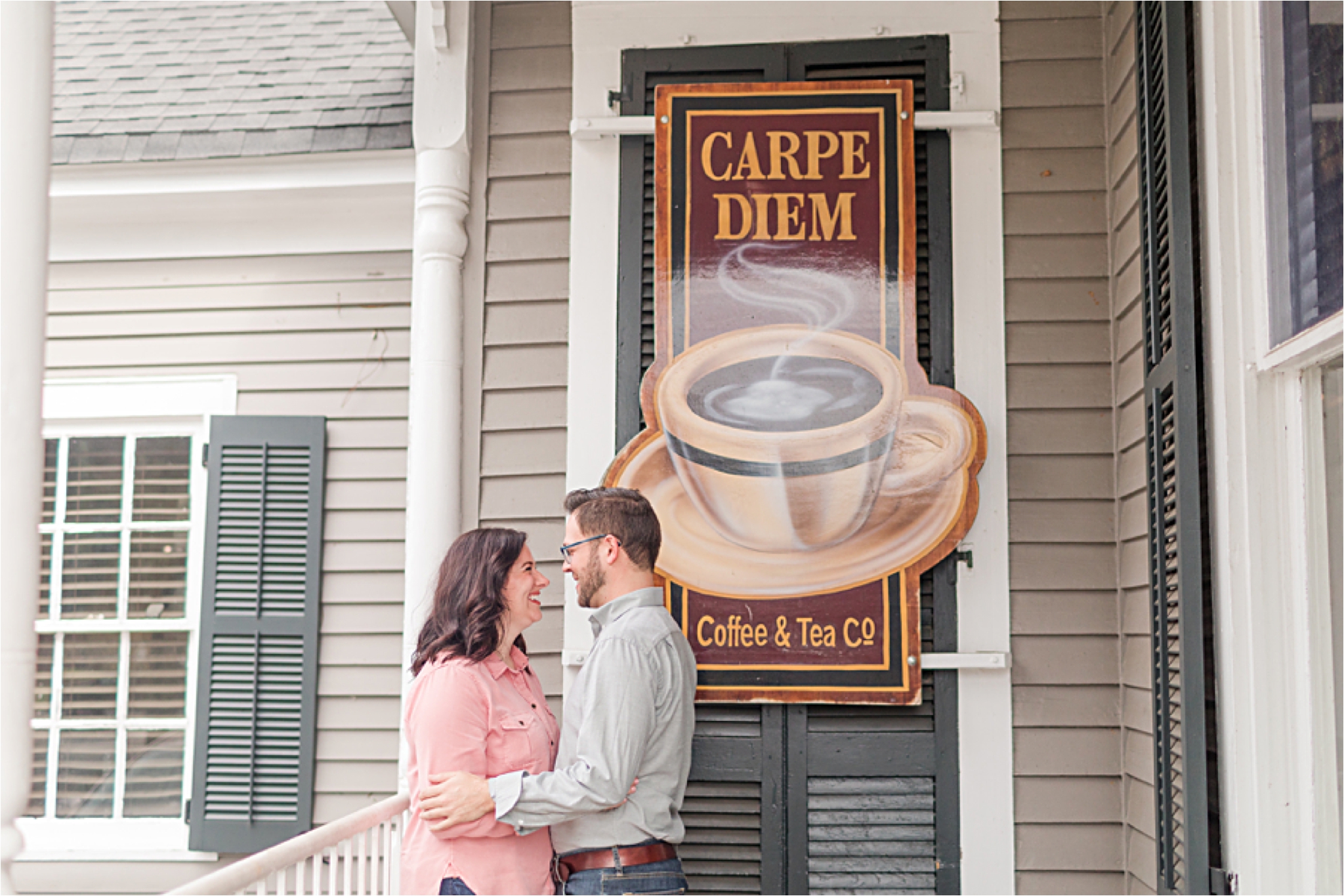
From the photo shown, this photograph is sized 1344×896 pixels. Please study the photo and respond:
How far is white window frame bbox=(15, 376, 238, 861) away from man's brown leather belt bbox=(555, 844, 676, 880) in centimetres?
243

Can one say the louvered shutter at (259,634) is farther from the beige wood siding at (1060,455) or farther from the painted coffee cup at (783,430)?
the beige wood siding at (1060,455)

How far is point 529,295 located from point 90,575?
2.30m

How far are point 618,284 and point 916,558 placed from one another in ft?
3.85

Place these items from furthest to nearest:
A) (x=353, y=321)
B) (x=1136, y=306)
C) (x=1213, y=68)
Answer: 1. (x=353, y=321)
2. (x=1136, y=306)
3. (x=1213, y=68)

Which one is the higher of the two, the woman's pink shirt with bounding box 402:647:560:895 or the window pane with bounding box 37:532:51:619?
the window pane with bounding box 37:532:51:619

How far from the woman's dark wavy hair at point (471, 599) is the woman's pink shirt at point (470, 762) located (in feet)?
0.12

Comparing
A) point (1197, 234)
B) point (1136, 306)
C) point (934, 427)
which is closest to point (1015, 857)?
point (934, 427)

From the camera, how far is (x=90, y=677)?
4.53 meters

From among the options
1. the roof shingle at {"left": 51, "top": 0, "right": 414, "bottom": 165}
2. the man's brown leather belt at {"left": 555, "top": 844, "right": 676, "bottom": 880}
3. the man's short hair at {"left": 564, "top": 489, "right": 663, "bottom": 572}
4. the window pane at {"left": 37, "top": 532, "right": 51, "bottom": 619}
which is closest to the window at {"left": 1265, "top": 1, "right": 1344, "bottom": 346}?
the man's short hair at {"left": 564, "top": 489, "right": 663, "bottom": 572}

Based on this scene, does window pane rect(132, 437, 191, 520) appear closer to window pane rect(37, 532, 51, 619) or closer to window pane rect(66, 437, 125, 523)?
window pane rect(66, 437, 125, 523)

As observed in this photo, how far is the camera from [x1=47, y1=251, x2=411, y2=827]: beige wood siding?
14.0 feet

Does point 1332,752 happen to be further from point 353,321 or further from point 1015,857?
point 353,321

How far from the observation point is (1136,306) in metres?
3.10

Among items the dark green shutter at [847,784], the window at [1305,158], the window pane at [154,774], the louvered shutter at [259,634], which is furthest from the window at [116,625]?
the window at [1305,158]
